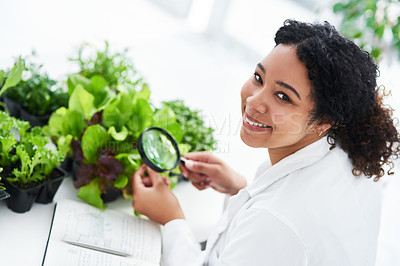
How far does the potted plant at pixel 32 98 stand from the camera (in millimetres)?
1396

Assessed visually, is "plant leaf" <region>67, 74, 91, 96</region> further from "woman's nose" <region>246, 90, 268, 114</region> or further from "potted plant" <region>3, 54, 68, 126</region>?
"woman's nose" <region>246, 90, 268, 114</region>

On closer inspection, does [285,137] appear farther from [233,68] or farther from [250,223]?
[233,68]

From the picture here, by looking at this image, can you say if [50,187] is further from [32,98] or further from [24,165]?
[32,98]

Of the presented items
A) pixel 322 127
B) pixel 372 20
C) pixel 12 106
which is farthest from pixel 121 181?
pixel 372 20

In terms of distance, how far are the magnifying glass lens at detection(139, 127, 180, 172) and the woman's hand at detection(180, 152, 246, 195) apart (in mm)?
95

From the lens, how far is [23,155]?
1.07 meters

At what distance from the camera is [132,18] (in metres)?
3.46

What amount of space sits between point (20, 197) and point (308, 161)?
2.41ft

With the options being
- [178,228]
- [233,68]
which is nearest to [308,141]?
[178,228]

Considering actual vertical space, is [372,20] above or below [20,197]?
above

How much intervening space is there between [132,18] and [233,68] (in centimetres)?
91

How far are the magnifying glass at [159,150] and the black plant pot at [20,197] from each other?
0.94 feet

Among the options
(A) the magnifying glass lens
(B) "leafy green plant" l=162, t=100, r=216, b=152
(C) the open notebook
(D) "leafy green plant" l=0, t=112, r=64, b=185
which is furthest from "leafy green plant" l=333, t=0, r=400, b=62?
(D) "leafy green plant" l=0, t=112, r=64, b=185

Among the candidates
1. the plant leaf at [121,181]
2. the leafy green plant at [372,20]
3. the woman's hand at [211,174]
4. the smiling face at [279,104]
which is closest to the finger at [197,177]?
the woman's hand at [211,174]
